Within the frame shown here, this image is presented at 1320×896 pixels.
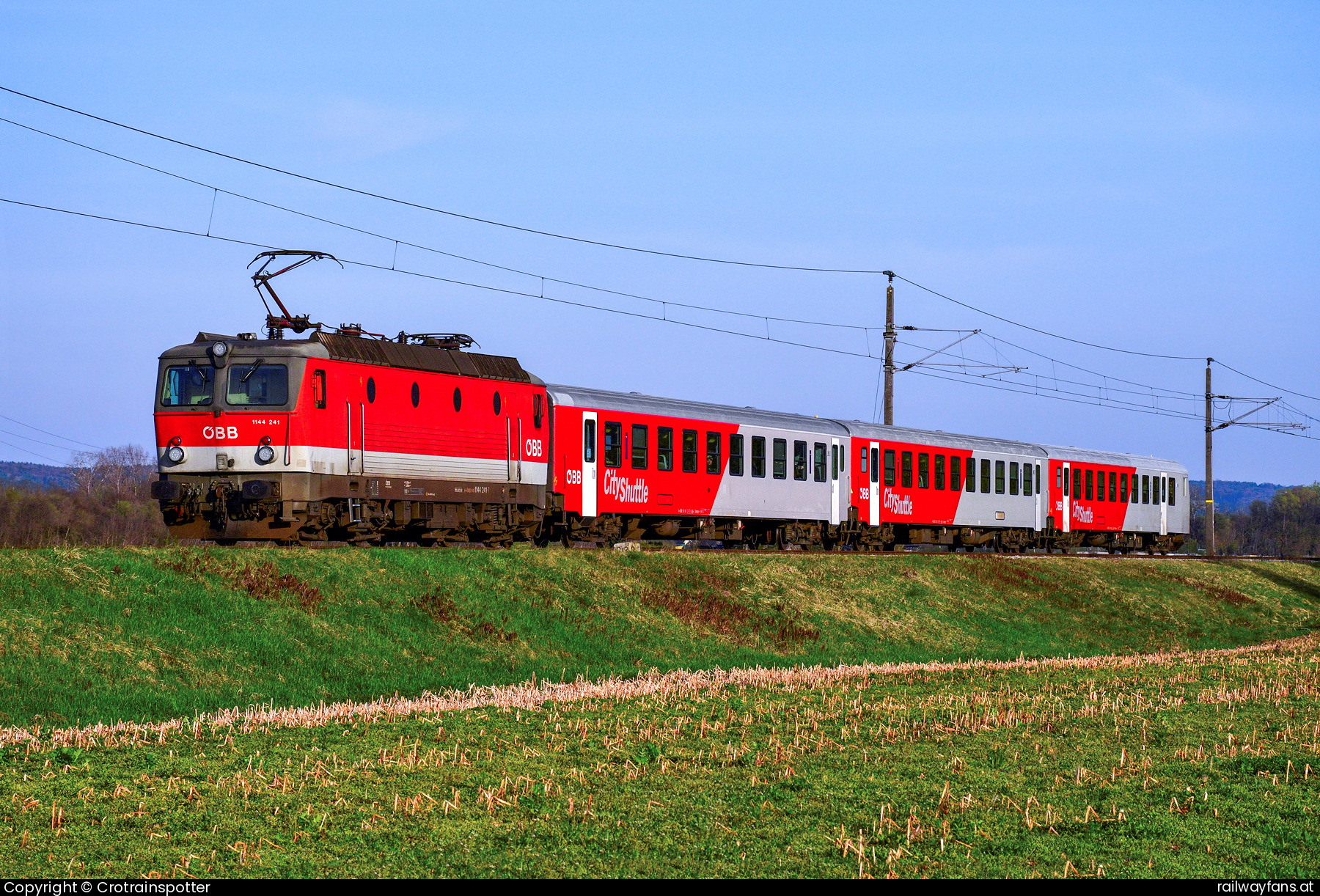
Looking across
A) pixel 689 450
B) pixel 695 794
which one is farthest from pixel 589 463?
pixel 695 794

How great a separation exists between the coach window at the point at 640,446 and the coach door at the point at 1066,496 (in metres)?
23.8

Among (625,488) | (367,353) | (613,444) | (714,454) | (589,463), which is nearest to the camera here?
(367,353)

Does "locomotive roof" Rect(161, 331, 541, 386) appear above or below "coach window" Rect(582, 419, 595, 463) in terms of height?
above

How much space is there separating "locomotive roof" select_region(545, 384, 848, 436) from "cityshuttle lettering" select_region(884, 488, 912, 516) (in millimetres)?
3071

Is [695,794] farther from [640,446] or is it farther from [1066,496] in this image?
[1066,496]

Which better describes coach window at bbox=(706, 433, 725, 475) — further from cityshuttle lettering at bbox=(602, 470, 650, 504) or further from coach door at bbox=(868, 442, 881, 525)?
coach door at bbox=(868, 442, 881, 525)

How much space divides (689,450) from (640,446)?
1.93 m

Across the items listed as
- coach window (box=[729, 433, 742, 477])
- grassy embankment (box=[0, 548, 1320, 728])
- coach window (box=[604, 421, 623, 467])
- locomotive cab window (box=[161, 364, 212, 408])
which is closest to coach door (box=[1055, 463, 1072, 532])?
grassy embankment (box=[0, 548, 1320, 728])

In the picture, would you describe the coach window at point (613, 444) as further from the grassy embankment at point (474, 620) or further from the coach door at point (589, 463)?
the grassy embankment at point (474, 620)

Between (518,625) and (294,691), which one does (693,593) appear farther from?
(294,691)

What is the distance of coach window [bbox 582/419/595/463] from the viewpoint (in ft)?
108

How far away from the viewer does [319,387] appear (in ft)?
84.0

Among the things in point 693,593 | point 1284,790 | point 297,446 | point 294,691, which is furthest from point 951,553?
point 1284,790

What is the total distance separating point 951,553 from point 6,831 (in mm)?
32993
